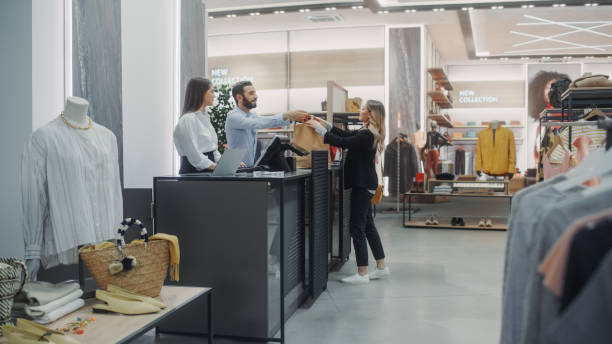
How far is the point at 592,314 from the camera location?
2.63ft

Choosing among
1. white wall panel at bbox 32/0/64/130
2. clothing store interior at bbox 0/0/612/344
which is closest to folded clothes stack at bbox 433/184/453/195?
clothing store interior at bbox 0/0/612/344

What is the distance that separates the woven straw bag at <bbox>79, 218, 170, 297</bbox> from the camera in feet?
6.90

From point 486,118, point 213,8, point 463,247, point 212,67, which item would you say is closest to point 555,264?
point 463,247

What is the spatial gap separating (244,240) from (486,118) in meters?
13.0

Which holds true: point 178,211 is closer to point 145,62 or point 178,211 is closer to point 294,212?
point 294,212

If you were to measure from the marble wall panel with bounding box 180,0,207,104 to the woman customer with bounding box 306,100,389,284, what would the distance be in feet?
4.16

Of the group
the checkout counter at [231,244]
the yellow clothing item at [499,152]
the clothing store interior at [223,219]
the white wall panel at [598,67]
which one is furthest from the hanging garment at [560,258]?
the white wall panel at [598,67]

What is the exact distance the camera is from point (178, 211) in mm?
2969

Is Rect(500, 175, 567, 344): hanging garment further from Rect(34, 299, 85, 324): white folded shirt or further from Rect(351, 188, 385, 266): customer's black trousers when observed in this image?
Rect(351, 188, 385, 266): customer's black trousers

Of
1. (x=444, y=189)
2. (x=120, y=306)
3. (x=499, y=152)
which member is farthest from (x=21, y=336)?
(x=499, y=152)

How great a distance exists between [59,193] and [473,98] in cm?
1374

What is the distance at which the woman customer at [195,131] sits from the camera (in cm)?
359

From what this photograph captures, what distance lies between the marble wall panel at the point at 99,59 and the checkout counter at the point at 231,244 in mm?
918

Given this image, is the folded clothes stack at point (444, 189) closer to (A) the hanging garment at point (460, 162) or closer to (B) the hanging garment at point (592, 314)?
(A) the hanging garment at point (460, 162)
